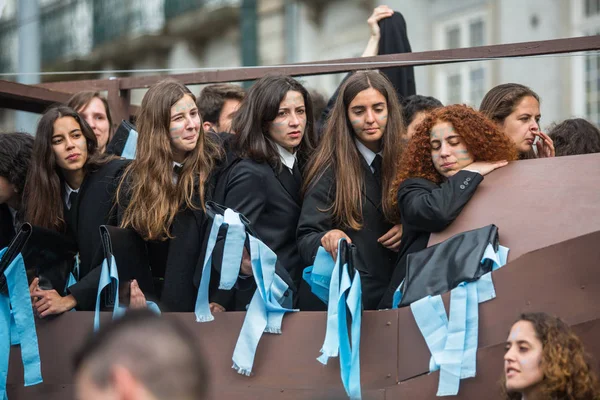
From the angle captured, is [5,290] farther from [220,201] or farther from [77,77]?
[77,77]

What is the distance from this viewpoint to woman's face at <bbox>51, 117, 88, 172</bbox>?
20.2ft

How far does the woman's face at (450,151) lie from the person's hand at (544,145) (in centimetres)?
72

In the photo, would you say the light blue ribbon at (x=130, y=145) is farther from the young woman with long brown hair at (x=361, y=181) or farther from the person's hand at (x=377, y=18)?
the person's hand at (x=377, y=18)

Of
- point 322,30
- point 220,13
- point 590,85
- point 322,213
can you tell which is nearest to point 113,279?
point 322,213

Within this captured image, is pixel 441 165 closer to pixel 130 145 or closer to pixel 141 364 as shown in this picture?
pixel 130 145

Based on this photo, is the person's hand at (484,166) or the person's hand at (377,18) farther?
the person's hand at (377,18)

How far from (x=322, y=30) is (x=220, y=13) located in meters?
3.81

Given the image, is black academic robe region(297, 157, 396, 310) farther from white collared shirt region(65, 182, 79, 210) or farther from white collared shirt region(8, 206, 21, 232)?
white collared shirt region(8, 206, 21, 232)

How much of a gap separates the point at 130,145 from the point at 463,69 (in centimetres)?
993

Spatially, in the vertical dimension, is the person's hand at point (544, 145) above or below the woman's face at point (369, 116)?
below

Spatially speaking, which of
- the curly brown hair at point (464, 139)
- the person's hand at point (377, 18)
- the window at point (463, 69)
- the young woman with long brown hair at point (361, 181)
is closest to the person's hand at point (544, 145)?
the curly brown hair at point (464, 139)

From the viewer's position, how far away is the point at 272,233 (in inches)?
229

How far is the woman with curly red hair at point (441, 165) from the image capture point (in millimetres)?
5305

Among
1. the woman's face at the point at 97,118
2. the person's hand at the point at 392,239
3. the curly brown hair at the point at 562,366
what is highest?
the woman's face at the point at 97,118
